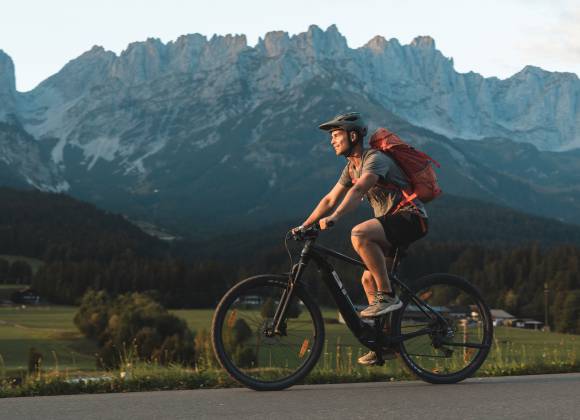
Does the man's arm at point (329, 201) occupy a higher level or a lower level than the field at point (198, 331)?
higher

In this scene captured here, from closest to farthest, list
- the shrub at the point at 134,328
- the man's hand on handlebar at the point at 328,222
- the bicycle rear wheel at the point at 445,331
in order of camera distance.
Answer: the man's hand on handlebar at the point at 328,222 < the bicycle rear wheel at the point at 445,331 < the shrub at the point at 134,328

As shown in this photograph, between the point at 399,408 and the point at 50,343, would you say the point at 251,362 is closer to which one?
the point at 399,408

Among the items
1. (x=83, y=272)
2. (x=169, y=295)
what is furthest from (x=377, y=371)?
(x=83, y=272)

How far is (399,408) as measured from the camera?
8055mm

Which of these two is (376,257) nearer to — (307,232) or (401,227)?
(401,227)

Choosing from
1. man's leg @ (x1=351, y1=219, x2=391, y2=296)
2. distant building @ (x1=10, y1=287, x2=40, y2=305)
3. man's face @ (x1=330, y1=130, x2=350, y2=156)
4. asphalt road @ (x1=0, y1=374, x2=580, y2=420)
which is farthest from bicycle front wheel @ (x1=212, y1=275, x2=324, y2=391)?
distant building @ (x1=10, y1=287, x2=40, y2=305)

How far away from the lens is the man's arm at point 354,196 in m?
9.29

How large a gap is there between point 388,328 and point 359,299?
676mm

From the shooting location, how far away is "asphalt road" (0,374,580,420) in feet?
25.1

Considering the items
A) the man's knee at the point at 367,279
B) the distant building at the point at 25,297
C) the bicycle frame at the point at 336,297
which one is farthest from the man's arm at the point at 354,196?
the distant building at the point at 25,297

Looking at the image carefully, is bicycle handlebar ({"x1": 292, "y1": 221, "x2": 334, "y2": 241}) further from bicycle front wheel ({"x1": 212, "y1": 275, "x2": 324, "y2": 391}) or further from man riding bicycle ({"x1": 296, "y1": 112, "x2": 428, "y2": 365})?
bicycle front wheel ({"x1": 212, "y1": 275, "x2": 324, "y2": 391})

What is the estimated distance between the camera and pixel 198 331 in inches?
3499

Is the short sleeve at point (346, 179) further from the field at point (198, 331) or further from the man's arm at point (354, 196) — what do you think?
the field at point (198, 331)

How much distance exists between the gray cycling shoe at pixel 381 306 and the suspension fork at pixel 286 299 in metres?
0.92
